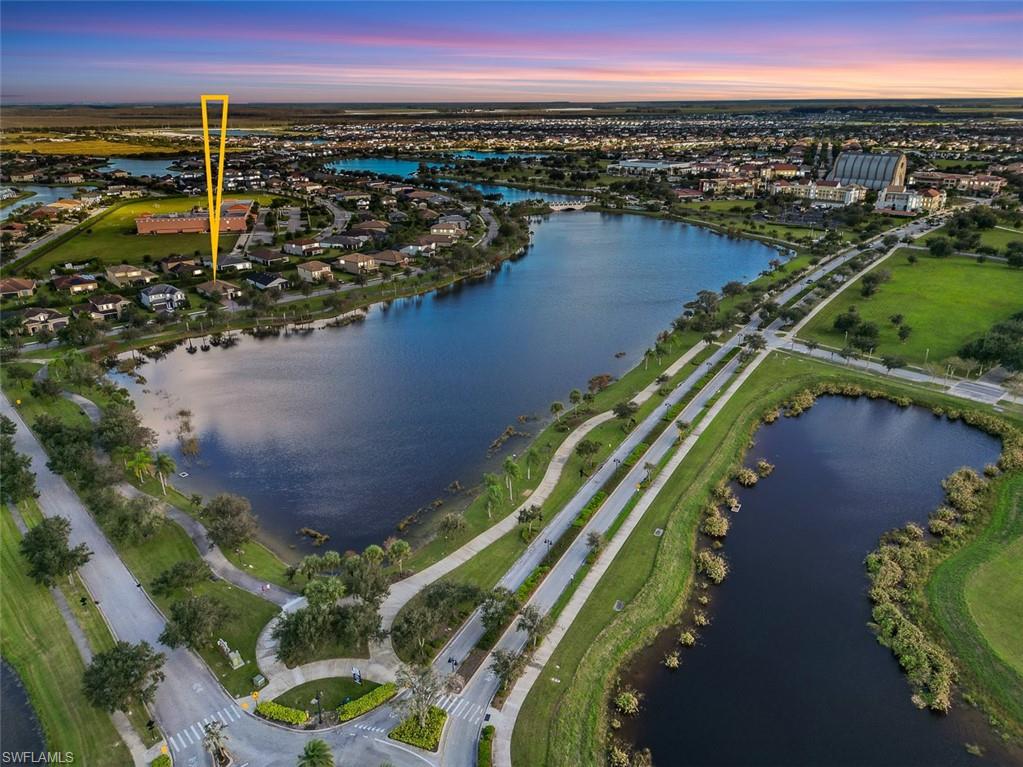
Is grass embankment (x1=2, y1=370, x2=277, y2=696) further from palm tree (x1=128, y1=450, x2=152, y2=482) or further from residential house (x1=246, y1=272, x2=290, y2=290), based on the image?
residential house (x1=246, y1=272, x2=290, y2=290)

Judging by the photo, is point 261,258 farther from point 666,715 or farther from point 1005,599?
point 1005,599

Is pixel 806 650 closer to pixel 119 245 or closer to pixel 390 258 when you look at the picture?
pixel 390 258

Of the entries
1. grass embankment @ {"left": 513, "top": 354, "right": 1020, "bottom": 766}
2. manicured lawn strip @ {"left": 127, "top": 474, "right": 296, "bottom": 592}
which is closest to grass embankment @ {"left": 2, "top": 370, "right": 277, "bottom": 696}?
manicured lawn strip @ {"left": 127, "top": 474, "right": 296, "bottom": 592}

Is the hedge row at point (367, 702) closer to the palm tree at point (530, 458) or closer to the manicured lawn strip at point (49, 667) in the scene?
the manicured lawn strip at point (49, 667)

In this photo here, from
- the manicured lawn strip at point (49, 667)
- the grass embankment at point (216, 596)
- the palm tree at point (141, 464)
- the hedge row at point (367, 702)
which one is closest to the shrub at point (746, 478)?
the hedge row at point (367, 702)

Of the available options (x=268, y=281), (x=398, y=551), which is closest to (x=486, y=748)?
(x=398, y=551)

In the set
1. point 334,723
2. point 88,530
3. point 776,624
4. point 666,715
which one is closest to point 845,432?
point 776,624
